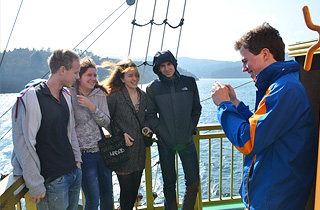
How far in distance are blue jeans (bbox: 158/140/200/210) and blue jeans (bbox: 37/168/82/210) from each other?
2.57 ft

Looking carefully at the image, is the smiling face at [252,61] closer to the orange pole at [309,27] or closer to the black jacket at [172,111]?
the orange pole at [309,27]

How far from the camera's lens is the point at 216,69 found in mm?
79188

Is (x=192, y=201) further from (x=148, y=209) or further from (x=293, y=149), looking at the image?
(x=293, y=149)

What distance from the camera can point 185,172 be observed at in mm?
2158

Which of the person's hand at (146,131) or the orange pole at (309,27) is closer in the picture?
the orange pole at (309,27)

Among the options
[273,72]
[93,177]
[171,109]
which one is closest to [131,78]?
[171,109]

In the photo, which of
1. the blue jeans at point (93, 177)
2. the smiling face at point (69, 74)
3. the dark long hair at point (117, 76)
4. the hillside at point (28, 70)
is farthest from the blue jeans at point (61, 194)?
the hillside at point (28, 70)

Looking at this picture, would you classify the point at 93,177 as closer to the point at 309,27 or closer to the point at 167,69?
the point at 167,69

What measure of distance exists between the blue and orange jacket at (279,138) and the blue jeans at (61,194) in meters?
1.05

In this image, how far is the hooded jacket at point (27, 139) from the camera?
134cm

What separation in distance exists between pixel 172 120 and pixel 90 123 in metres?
0.67

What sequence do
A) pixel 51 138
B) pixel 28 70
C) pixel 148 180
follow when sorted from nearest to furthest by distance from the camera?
pixel 51 138
pixel 148 180
pixel 28 70

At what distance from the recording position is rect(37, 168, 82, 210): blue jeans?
57.6 inches

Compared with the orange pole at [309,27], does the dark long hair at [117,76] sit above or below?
below
